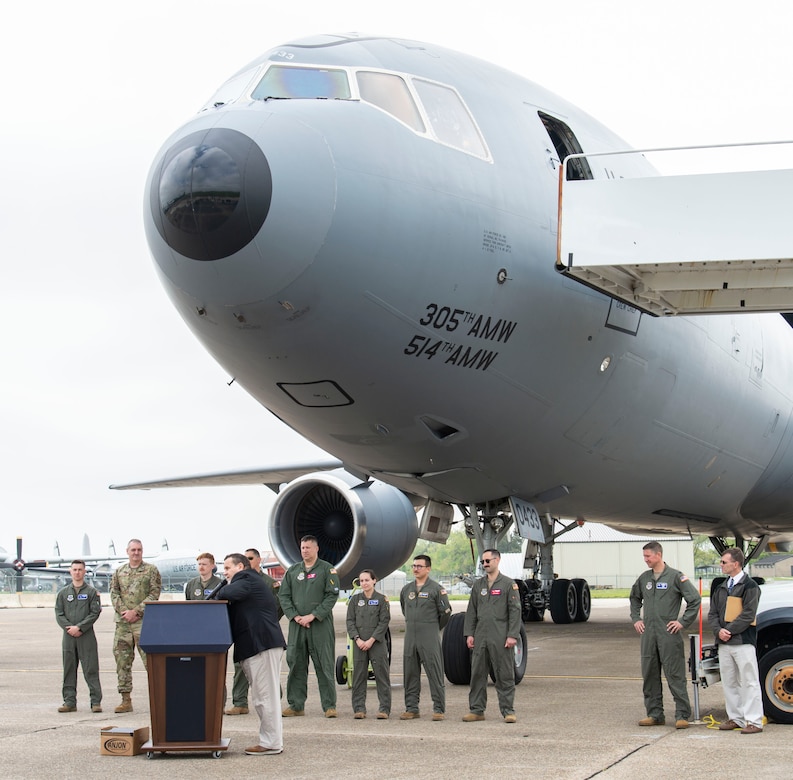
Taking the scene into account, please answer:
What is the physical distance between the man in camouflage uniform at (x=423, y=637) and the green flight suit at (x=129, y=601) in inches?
85.5

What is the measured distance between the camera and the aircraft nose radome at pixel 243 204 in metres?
7.18

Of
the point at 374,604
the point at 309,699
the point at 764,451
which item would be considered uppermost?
the point at 764,451

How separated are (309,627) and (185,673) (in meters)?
1.81

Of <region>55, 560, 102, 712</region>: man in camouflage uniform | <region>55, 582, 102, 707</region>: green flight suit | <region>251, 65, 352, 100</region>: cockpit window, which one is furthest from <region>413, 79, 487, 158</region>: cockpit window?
<region>55, 582, 102, 707</region>: green flight suit

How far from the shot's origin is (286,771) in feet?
19.9

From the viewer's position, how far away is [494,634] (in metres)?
8.16

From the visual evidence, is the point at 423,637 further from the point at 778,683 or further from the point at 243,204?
the point at 243,204

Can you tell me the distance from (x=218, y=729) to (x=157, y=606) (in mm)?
863

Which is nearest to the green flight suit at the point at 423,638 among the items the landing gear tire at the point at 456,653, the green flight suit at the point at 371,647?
the green flight suit at the point at 371,647

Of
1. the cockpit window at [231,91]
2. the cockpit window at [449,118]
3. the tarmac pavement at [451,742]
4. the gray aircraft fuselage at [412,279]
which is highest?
the cockpit window at [231,91]

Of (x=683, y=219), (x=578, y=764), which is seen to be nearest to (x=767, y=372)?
(x=683, y=219)

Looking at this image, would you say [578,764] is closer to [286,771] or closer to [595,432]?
[286,771]

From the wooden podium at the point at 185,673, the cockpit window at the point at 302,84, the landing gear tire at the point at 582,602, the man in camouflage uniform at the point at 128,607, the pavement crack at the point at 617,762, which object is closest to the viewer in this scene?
the pavement crack at the point at 617,762

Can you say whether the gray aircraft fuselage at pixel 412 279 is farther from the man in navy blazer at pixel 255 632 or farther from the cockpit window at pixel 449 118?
the man in navy blazer at pixel 255 632
